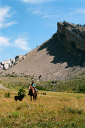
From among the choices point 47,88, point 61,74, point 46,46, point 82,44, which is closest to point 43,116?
point 47,88

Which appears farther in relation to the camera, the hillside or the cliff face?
the cliff face

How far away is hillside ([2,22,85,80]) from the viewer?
291 feet

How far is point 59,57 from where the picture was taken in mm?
103938

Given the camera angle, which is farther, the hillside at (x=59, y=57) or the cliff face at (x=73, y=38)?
the cliff face at (x=73, y=38)

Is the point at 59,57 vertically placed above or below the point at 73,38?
below

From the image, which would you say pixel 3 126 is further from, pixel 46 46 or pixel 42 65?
pixel 46 46

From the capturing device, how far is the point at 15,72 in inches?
4301

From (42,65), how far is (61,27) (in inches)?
1210

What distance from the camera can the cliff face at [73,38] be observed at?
306ft

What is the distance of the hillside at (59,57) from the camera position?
88.8 metres

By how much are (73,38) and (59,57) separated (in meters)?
15.4

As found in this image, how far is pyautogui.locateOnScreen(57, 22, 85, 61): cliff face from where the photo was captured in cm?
9331

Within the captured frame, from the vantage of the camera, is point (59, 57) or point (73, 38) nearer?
point (73, 38)

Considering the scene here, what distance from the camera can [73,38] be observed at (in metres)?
97.3
